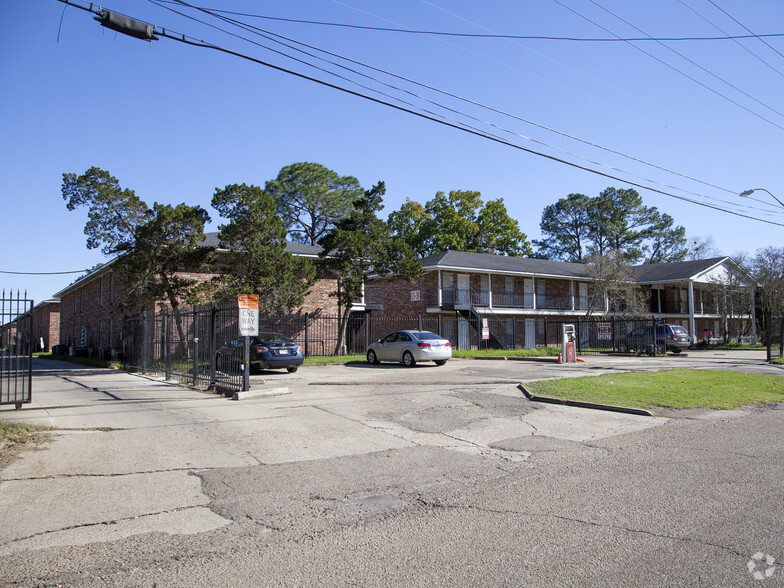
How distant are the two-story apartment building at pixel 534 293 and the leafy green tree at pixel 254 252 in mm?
10149

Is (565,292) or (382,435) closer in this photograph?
(382,435)

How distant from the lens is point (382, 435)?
8367 millimetres

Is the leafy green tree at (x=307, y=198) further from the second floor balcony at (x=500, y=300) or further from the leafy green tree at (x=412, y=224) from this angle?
the second floor balcony at (x=500, y=300)

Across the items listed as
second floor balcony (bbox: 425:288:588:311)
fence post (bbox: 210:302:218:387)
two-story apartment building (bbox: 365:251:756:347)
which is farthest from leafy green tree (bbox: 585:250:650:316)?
fence post (bbox: 210:302:218:387)

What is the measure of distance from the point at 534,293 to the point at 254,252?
23.2 metres

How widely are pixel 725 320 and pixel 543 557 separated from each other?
4441 cm

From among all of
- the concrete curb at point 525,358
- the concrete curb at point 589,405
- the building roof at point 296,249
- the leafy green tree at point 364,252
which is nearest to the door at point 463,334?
the concrete curb at point 525,358

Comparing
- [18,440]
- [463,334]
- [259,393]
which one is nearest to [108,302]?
[463,334]

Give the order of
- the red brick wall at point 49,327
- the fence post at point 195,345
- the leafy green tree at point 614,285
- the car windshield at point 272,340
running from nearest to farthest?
the fence post at point 195,345, the car windshield at point 272,340, the leafy green tree at point 614,285, the red brick wall at point 49,327

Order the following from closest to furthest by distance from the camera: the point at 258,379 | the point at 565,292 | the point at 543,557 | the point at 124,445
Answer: the point at 543,557 < the point at 124,445 < the point at 258,379 < the point at 565,292

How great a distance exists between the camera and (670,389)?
12.8 metres

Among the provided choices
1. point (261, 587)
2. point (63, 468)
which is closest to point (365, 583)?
point (261, 587)

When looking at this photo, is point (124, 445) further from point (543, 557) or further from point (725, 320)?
point (725, 320)

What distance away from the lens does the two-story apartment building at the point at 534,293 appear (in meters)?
34.8
